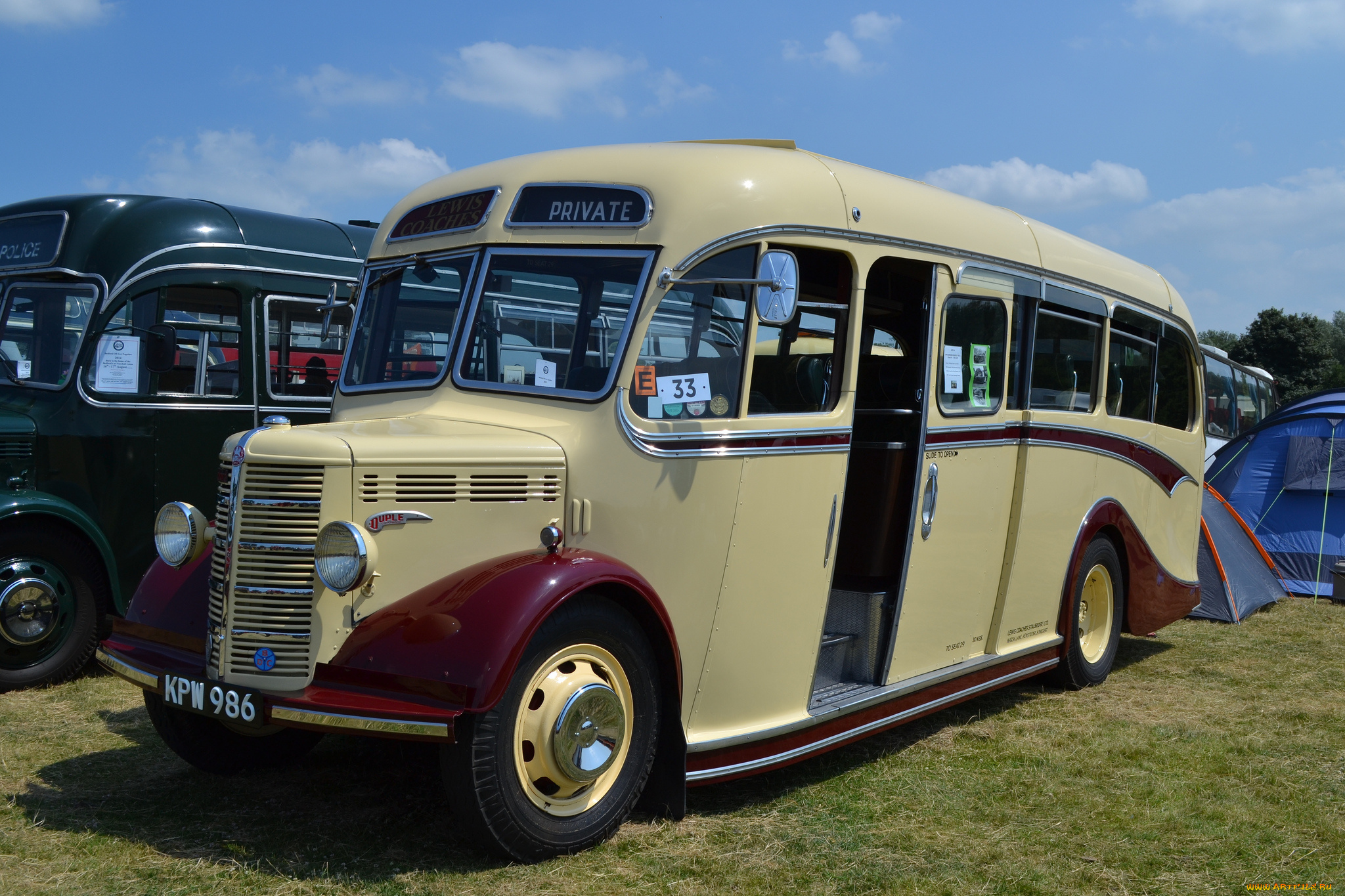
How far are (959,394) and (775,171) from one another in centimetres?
172

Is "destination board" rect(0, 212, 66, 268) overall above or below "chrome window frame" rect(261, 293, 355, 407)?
above

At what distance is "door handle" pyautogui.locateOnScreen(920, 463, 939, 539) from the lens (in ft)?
18.1

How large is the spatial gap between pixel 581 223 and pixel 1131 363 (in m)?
4.61

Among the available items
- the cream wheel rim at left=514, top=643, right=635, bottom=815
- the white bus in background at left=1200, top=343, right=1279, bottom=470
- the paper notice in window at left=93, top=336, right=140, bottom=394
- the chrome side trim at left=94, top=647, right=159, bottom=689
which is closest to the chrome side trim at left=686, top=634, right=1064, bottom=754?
the cream wheel rim at left=514, top=643, right=635, bottom=815

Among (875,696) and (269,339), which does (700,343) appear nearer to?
(875,696)

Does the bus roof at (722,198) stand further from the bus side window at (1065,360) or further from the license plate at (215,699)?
the license plate at (215,699)

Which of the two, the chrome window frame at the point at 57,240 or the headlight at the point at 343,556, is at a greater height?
the chrome window frame at the point at 57,240

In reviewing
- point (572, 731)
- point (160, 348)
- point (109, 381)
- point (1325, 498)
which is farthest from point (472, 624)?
point (1325, 498)

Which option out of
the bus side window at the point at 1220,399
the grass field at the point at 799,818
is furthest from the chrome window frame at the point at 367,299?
the bus side window at the point at 1220,399

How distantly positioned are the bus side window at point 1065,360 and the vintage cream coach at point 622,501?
0.20 meters

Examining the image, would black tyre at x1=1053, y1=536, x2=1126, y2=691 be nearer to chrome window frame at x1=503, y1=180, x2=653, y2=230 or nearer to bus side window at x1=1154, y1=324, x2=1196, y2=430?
bus side window at x1=1154, y1=324, x2=1196, y2=430

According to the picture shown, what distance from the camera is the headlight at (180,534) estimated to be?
4426 millimetres

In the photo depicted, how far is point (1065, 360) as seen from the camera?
22.2 feet

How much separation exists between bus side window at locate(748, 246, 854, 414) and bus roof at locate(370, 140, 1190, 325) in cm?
20
